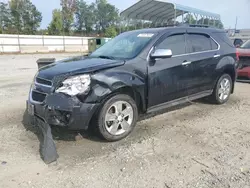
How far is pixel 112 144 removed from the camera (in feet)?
12.6

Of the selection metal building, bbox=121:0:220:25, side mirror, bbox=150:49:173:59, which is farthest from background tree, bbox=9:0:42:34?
side mirror, bbox=150:49:173:59

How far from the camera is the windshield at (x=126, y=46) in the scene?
4430mm

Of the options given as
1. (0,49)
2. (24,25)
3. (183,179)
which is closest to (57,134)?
(183,179)

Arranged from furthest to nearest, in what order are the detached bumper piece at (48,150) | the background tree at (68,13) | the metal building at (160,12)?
the background tree at (68,13)
the metal building at (160,12)
the detached bumper piece at (48,150)

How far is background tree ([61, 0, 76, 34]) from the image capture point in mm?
57550

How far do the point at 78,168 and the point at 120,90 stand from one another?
1345mm

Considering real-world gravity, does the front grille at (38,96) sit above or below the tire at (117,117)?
above

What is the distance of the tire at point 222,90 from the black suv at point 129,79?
0.03 meters

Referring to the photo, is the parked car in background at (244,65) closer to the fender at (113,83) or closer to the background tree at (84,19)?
the fender at (113,83)

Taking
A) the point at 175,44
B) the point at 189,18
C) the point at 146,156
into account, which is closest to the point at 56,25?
the point at 189,18

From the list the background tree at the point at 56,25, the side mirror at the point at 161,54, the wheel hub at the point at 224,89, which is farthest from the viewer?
the background tree at the point at 56,25

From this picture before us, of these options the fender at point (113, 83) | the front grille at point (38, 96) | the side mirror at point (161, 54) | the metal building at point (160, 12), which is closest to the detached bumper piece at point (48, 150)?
the front grille at point (38, 96)

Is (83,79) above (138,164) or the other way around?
above

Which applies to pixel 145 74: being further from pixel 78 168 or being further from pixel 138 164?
pixel 78 168
